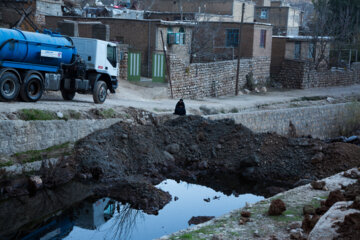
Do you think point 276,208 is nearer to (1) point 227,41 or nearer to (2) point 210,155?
(2) point 210,155

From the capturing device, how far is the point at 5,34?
1591 cm

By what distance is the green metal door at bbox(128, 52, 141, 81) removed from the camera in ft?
87.5

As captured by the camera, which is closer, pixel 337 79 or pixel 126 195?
pixel 126 195

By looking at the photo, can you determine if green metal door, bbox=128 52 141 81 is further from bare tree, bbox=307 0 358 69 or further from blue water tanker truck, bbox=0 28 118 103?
bare tree, bbox=307 0 358 69

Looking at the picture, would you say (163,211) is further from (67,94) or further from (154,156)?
(67,94)

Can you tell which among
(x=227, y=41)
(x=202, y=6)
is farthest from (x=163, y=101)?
(x=202, y=6)

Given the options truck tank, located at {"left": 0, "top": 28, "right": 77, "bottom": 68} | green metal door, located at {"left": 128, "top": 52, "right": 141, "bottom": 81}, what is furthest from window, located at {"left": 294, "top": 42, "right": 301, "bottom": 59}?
truck tank, located at {"left": 0, "top": 28, "right": 77, "bottom": 68}

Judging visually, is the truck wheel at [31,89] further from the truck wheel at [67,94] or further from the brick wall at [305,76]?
the brick wall at [305,76]

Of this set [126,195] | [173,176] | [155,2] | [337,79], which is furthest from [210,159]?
[155,2]

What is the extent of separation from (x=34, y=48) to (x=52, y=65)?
1.43m

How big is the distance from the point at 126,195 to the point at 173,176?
2.91 metres

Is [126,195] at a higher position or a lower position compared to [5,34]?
lower

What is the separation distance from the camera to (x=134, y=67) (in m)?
26.8

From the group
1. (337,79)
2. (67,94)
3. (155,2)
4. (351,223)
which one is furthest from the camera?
(155,2)
